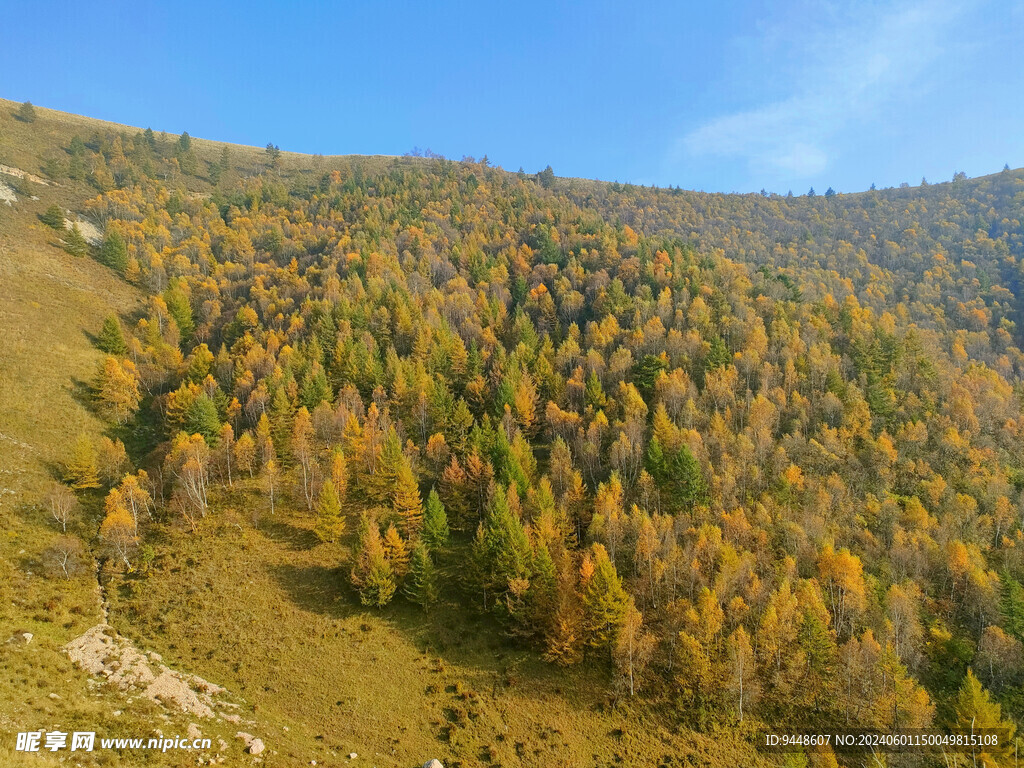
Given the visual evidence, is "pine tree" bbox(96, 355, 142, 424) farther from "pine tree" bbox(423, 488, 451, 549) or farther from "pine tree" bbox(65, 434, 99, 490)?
"pine tree" bbox(423, 488, 451, 549)

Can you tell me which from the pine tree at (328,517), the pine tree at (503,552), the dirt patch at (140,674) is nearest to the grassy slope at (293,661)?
the dirt patch at (140,674)

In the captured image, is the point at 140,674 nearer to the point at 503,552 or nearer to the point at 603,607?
the point at 503,552

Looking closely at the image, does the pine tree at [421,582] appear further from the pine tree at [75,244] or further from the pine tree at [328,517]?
the pine tree at [75,244]

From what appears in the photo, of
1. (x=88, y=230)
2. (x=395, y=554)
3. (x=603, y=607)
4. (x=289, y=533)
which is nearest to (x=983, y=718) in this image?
(x=603, y=607)

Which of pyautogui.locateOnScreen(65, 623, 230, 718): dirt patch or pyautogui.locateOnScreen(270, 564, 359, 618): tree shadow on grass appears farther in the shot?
pyautogui.locateOnScreen(270, 564, 359, 618): tree shadow on grass

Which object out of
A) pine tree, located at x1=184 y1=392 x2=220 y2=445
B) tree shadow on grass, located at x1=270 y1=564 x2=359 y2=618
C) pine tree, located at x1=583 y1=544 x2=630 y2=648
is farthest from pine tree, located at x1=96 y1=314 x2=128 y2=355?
pine tree, located at x1=583 y1=544 x2=630 y2=648

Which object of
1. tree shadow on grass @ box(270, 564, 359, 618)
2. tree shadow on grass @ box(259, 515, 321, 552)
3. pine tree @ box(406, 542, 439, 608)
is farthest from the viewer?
tree shadow on grass @ box(259, 515, 321, 552)

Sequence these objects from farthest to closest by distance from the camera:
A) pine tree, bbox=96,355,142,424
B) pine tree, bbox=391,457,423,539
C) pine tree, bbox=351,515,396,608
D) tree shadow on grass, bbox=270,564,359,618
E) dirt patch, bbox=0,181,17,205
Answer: dirt patch, bbox=0,181,17,205, pine tree, bbox=96,355,142,424, pine tree, bbox=391,457,423,539, pine tree, bbox=351,515,396,608, tree shadow on grass, bbox=270,564,359,618
